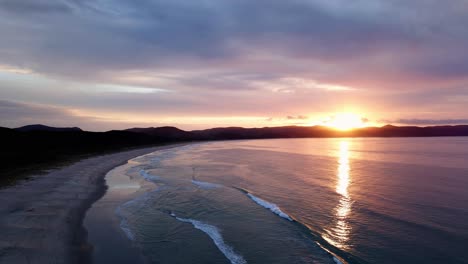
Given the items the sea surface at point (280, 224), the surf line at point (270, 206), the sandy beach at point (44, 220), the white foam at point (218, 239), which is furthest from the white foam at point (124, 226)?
the surf line at point (270, 206)

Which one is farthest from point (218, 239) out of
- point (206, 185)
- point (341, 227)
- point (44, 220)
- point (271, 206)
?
point (206, 185)

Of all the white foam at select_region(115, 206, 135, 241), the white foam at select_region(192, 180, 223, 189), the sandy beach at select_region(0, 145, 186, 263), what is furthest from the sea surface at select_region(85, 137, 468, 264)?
the sandy beach at select_region(0, 145, 186, 263)

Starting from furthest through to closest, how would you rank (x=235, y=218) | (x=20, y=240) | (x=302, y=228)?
(x=235, y=218) → (x=302, y=228) → (x=20, y=240)

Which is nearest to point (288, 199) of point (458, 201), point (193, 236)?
point (193, 236)

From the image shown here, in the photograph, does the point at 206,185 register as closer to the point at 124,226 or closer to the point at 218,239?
the point at 124,226

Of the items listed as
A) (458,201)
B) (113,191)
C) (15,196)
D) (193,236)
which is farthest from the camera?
(113,191)

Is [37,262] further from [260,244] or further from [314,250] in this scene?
[314,250]

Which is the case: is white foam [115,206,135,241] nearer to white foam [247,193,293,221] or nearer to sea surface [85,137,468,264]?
sea surface [85,137,468,264]
